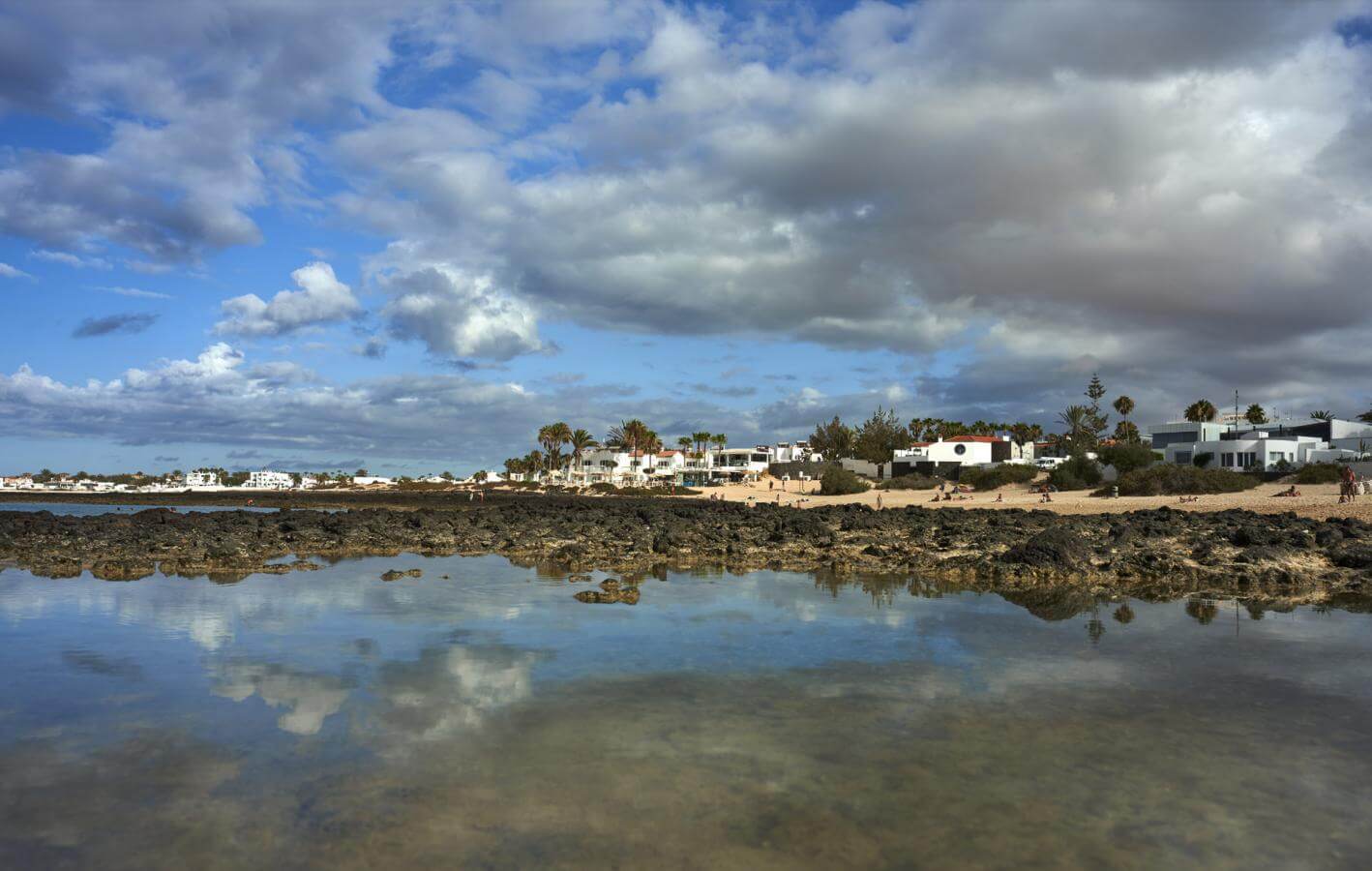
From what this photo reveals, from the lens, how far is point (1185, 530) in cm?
2955

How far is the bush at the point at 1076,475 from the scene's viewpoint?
64.9m

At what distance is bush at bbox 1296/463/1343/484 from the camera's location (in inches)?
2087

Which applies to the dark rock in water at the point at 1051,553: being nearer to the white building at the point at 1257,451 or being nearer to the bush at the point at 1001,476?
the bush at the point at 1001,476

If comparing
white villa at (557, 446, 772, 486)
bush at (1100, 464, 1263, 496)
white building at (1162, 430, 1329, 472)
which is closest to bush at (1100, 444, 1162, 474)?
bush at (1100, 464, 1263, 496)

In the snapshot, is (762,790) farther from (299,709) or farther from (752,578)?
(752,578)

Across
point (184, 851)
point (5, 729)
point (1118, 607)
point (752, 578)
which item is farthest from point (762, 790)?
point (752, 578)

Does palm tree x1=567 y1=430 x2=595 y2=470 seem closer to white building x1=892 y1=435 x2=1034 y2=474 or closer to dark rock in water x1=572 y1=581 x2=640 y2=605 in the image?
white building x1=892 y1=435 x2=1034 y2=474

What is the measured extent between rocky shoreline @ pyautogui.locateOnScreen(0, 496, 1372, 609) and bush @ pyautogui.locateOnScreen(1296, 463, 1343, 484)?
81.9 ft

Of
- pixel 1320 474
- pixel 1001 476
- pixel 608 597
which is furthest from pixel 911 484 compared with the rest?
pixel 608 597

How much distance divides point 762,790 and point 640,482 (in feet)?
392

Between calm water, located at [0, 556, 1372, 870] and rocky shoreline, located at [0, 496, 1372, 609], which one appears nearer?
calm water, located at [0, 556, 1372, 870]

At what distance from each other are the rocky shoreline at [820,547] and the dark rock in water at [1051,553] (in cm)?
5

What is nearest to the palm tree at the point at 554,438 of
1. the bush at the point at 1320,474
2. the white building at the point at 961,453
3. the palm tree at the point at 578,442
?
the palm tree at the point at 578,442

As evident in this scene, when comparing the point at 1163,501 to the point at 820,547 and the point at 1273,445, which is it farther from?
the point at 1273,445
